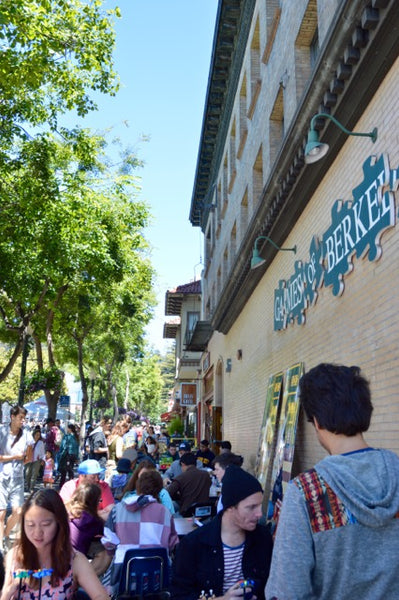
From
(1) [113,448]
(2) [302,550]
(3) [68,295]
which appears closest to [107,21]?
(1) [113,448]

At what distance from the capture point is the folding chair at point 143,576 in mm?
4262

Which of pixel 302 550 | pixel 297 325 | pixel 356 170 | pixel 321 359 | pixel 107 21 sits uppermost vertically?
pixel 107 21

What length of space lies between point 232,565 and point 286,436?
6098 millimetres

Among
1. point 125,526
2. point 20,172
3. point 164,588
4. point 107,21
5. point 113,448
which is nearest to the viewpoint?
point 164,588

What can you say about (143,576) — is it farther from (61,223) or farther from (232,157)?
(232,157)

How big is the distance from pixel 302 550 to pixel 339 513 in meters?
0.18

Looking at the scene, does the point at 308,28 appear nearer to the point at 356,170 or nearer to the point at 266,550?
the point at 356,170

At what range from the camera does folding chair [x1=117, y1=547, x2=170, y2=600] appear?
4.26 meters

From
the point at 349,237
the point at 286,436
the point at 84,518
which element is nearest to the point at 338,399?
the point at 84,518

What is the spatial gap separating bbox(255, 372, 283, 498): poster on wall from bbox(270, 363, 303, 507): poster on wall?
0.45 meters

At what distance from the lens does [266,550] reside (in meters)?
3.03

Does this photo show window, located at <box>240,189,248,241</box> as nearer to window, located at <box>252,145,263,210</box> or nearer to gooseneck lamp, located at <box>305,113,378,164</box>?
window, located at <box>252,145,263,210</box>

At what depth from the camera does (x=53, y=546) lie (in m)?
3.29

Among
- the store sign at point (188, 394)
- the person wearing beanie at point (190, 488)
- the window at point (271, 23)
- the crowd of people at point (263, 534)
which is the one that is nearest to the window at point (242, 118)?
the window at point (271, 23)
